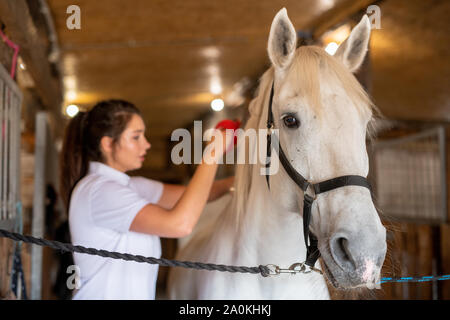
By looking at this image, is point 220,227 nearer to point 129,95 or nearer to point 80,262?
point 80,262

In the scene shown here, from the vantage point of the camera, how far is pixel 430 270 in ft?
12.7

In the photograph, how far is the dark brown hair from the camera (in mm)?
1912

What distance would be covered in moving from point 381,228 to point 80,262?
3.84 feet

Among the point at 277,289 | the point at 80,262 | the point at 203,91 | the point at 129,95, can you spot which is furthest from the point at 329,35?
the point at 129,95

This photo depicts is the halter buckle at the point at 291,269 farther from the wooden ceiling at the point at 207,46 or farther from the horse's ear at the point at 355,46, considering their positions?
the wooden ceiling at the point at 207,46

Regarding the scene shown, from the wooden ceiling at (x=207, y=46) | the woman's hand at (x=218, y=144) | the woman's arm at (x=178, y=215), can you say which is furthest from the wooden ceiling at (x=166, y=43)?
the woman's arm at (x=178, y=215)

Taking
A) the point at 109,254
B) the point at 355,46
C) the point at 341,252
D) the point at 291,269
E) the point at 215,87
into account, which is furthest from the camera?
the point at 215,87

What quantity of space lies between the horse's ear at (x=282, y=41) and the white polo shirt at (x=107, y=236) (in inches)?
28.3

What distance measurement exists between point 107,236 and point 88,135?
49 cm

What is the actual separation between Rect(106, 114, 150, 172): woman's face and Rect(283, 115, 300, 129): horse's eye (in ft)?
2.60

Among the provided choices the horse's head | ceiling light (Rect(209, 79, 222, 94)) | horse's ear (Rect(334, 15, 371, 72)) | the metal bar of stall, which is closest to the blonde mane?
the horse's head

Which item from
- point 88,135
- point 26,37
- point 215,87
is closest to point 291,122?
point 88,135

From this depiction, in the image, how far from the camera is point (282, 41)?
151cm

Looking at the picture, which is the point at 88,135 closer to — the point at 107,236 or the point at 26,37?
the point at 107,236
